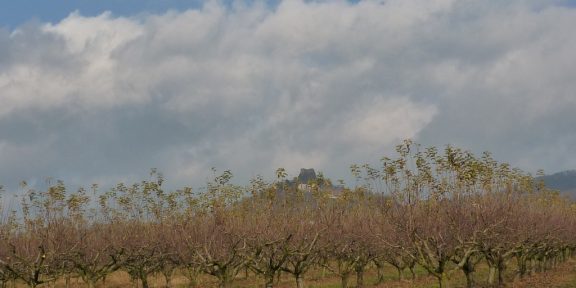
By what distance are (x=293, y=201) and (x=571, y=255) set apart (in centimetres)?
5840

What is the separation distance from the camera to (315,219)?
49.8m

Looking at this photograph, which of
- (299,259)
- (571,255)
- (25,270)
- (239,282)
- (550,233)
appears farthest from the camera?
(571,255)

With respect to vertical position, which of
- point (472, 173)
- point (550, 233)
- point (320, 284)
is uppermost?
point (472, 173)

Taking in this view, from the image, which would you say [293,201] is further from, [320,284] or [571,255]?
[571,255]

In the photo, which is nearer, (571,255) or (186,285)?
(186,285)

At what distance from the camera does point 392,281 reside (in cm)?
5881

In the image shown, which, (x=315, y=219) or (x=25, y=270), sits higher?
(x=315, y=219)

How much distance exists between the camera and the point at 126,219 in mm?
55875

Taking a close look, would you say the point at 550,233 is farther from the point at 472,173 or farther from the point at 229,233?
the point at 229,233

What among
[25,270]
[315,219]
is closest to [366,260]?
[315,219]

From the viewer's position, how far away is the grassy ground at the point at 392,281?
4778 centimetres

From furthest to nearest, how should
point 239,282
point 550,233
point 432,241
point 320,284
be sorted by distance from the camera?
1. point 239,282
2. point 320,284
3. point 550,233
4. point 432,241

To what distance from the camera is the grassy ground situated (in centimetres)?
4778

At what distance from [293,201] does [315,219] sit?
5.16 metres
